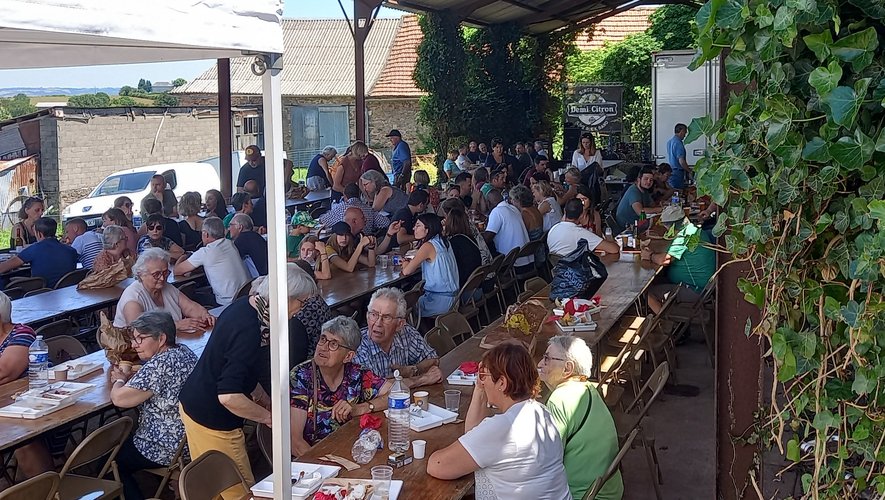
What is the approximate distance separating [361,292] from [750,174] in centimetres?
487

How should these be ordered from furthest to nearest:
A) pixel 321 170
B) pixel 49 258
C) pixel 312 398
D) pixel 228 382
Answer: pixel 321 170, pixel 49 258, pixel 312 398, pixel 228 382

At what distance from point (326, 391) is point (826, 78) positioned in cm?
292

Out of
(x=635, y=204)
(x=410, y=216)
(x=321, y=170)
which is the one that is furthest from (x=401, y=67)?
(x=410, y=216)

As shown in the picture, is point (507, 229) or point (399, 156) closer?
point (507, 229)

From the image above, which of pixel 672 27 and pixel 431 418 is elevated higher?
pixel 672 27

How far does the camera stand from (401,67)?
97.2ft

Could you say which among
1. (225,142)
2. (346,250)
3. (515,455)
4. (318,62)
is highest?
(318,62)

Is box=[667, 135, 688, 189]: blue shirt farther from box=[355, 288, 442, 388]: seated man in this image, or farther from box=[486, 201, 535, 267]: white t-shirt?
box=[355, 288, 442, 388]: seated man

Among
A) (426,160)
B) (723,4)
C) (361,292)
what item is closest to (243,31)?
(723,4)

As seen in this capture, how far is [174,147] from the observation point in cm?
2292

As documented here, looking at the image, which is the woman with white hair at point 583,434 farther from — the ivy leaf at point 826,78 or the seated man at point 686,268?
the seated man at point 686,268

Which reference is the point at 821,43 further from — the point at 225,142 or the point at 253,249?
the point at 225,142

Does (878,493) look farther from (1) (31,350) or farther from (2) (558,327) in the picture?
(1) (31,350)

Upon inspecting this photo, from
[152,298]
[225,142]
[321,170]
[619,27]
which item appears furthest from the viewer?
[619,27]
